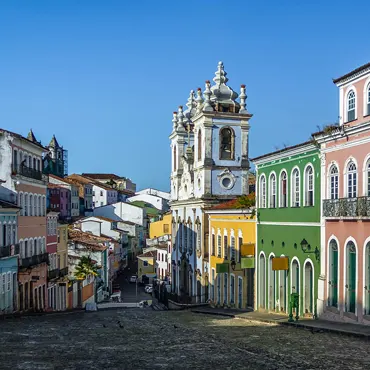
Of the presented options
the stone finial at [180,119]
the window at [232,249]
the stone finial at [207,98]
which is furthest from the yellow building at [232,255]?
the stone finial at [180,119]

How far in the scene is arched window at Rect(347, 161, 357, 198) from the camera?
22984 millimetres

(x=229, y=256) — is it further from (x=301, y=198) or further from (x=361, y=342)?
(x=361, y=342)

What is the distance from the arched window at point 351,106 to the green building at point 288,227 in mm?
2660

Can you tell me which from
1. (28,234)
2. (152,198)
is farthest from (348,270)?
(152,198)

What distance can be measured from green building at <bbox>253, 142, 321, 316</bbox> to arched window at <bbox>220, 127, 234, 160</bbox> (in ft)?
57.1

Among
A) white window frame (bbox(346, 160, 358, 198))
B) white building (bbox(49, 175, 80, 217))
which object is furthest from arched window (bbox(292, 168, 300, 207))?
white building (bbox(49, 175, 80, 217))

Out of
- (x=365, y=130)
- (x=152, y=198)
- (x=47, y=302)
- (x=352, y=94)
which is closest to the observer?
(x=365, y=130)

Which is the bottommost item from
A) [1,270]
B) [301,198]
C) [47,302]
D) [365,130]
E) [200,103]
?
[47,302]

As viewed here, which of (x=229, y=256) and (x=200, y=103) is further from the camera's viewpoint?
(x=200, y=103)

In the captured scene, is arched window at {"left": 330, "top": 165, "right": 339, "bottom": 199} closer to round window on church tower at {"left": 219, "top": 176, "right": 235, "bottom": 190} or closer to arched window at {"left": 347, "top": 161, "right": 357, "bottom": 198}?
arched window at {"left": 347, "top": 161, "right": 357, "bottom": 198}

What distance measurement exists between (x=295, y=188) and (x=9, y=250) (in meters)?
15.5

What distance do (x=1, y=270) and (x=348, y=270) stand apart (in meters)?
18.6

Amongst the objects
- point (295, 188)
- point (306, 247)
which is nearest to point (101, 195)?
point (295, 188)

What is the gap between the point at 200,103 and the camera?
53750mm
